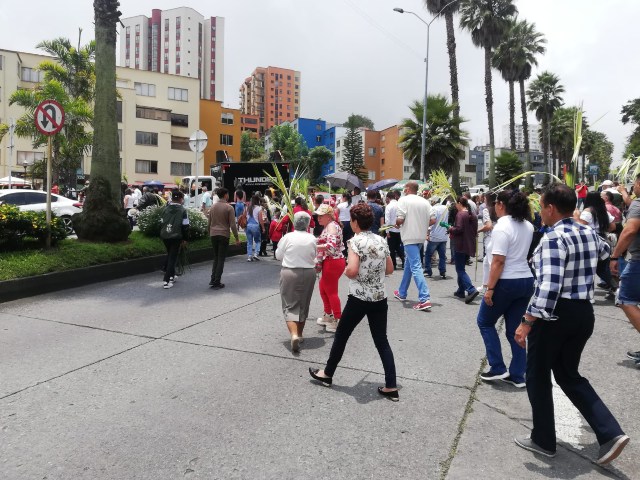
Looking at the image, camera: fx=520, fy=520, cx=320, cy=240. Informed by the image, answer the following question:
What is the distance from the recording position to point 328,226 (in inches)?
255

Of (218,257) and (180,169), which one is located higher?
(180,169)

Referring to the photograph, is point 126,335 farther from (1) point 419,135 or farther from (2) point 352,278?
(1) point 419,135

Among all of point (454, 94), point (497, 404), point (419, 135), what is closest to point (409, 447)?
point (497, 404)

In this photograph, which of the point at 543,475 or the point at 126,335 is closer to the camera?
the point at 543,475

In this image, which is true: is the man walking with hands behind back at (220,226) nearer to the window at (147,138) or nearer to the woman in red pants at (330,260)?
the woman in red pants at (330,260)

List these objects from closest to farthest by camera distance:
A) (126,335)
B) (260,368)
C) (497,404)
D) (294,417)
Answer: (294,417) → (497,404) → (260,368) → (126,335)

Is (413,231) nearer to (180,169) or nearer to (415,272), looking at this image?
(415,272)

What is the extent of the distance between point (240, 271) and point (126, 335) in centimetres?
548

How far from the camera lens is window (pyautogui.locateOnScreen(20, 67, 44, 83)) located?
154 ft

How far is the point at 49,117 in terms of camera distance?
9.68m

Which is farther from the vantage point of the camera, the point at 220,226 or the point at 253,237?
the point at 253,237

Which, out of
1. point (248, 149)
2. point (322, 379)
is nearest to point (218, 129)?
point (248, 149)

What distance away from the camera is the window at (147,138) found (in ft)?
174

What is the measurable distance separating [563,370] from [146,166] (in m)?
54.4
